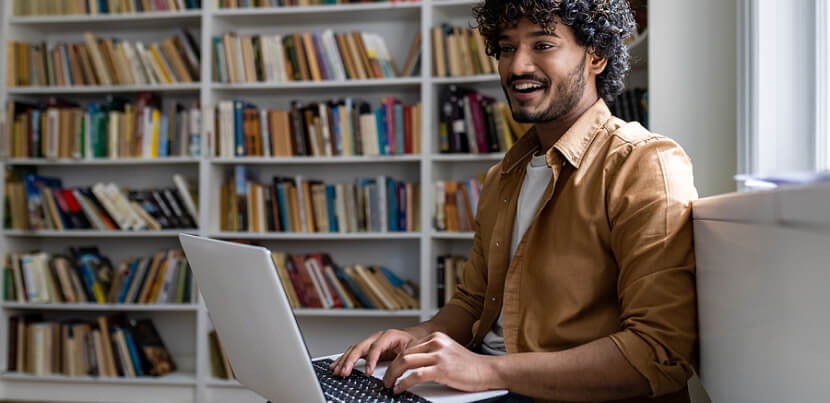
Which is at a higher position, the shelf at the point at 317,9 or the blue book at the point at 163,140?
the shelf at the point at 317,9

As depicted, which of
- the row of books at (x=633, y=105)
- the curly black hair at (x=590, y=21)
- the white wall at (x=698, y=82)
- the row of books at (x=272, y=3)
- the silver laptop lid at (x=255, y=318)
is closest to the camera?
the silver laptop lid at (x=255, y=318)

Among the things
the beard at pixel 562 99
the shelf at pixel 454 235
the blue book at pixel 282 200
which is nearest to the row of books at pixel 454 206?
the shelf at pixel 454 235

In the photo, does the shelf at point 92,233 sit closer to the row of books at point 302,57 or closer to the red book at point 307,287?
the red book at point 307,287

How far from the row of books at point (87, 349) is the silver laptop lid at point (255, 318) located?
231 cm

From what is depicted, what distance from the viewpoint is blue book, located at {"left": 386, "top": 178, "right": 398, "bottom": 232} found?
3018mm

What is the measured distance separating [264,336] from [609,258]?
600 millimetres

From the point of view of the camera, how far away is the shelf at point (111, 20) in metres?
3.14

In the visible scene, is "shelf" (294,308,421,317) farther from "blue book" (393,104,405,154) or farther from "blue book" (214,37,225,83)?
"blue book" (214,37,225,83)

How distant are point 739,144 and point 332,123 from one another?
6.05 feet

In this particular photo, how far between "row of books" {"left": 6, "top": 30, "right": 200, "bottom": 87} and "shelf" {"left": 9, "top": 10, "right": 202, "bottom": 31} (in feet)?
0.29

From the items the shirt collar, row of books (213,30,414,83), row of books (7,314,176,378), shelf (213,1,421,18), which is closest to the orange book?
row of books (213,30,414,83)

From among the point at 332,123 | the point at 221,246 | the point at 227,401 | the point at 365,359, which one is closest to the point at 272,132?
the point at 332,123

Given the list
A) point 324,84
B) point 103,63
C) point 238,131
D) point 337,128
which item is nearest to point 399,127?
point 337,128

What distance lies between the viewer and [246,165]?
3316mm
